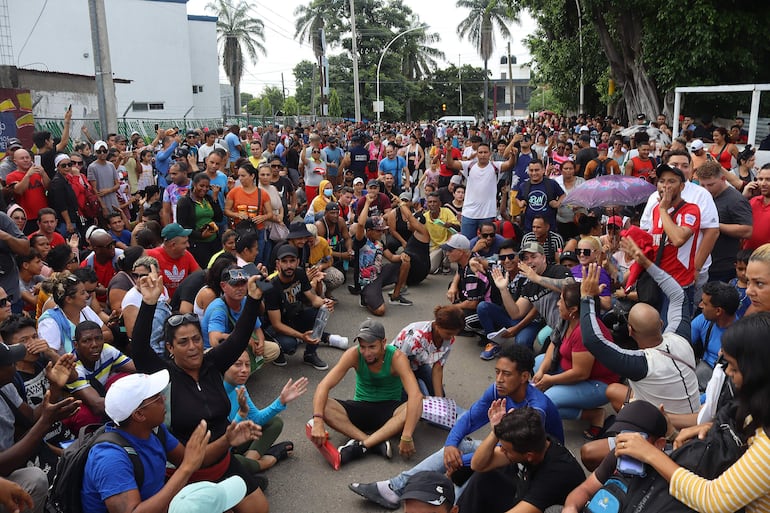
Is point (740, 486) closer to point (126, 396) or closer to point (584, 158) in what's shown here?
point (126, 396)

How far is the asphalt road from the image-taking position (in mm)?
4496

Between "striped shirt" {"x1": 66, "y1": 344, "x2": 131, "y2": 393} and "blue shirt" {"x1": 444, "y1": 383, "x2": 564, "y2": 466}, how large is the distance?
2456mm

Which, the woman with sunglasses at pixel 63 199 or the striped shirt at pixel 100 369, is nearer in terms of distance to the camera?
the striped shirt at pixel 100 369

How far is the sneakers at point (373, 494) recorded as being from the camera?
4.34 metres

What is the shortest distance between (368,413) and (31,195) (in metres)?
5.54

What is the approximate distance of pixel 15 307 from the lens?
19.3 feet

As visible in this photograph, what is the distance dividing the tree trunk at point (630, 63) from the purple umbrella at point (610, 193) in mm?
14222

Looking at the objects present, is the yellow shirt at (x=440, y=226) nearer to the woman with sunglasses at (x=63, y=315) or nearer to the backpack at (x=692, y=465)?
the woman with sunglasses at (x=63, y=315)

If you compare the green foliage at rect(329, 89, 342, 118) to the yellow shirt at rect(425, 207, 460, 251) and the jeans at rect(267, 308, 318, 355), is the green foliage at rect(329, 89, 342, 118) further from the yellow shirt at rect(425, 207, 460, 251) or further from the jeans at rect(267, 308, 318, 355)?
the jeans at rect(267, 308, 318, 355)

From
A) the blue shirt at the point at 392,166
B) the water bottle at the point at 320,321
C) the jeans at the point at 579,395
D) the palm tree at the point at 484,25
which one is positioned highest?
the palm tree at the point at 484,25

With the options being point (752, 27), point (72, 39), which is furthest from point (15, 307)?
point (72, 39)

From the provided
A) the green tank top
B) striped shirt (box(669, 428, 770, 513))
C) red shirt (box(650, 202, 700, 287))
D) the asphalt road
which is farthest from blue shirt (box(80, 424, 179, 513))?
red shirt (box(650, 202, 700, 287))

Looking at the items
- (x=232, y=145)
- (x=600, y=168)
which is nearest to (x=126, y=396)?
(x=600, y=168)

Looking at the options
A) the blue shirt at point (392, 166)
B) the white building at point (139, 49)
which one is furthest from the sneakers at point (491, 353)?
the white building at point (139, 49)
